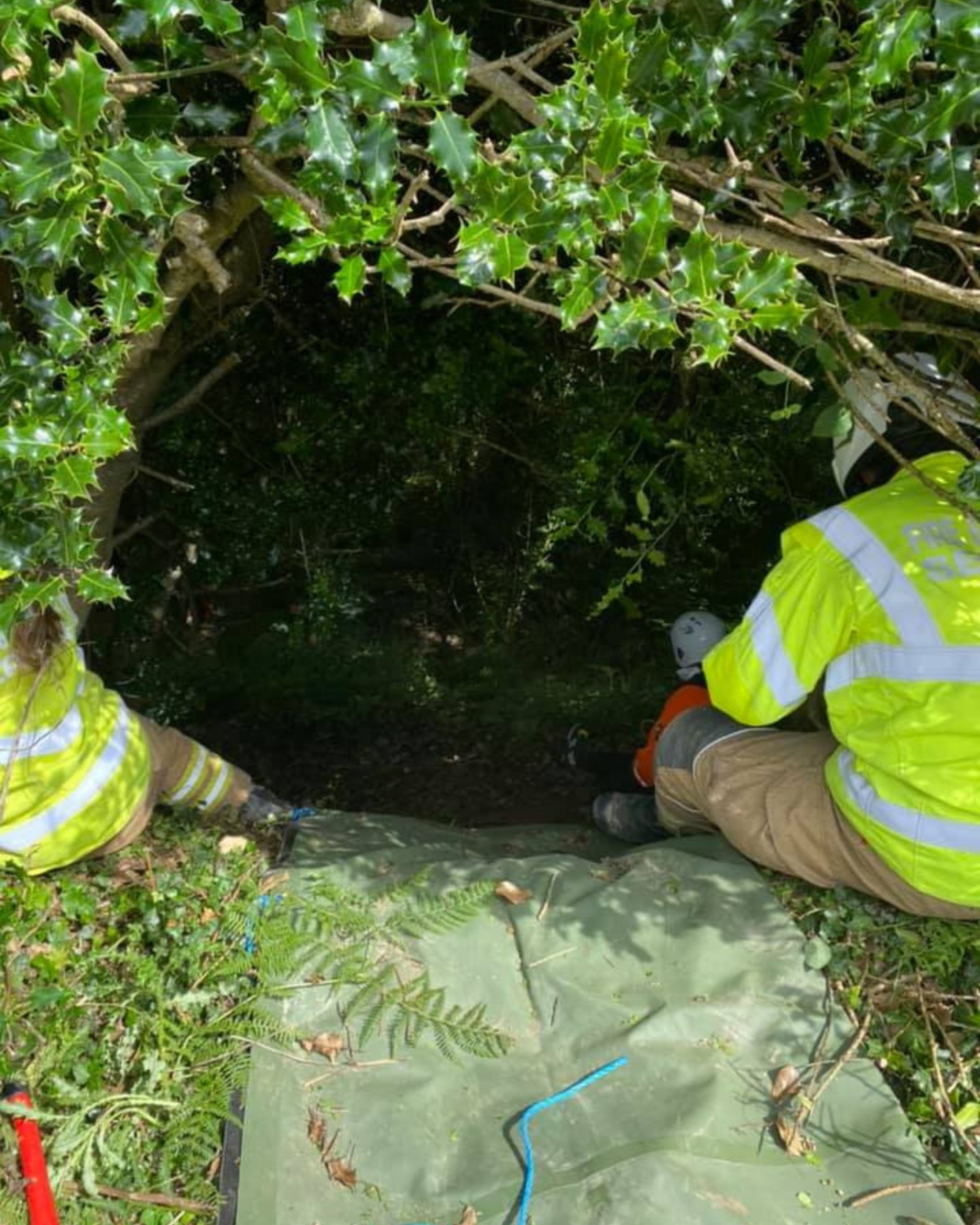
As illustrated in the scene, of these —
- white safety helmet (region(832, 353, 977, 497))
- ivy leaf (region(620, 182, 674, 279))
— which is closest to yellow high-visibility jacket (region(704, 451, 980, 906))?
white safety helmet (region(832, 353, 977, 497))

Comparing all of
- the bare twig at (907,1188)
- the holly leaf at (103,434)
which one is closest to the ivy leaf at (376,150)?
the holly leaf at (103,434)

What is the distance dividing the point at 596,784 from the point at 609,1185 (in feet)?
9.59

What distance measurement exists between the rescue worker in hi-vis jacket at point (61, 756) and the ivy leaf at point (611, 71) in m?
2.10

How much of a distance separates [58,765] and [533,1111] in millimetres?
1755

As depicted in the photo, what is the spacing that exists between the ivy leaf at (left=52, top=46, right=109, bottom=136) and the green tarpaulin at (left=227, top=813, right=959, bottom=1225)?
214cm

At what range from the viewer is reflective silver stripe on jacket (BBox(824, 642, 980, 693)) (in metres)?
2.62

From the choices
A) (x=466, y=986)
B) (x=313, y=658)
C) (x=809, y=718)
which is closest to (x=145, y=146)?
(x=466, y=986)

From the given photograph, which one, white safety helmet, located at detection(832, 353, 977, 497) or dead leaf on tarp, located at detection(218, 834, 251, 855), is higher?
white safety helmet, located at detection(832, 353, 977, 497)

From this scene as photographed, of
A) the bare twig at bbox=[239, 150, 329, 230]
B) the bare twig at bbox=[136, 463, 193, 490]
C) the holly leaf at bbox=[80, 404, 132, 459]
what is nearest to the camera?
the holly leaf at bbox=[80, 404, 132, 459]

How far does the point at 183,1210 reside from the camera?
221 cm

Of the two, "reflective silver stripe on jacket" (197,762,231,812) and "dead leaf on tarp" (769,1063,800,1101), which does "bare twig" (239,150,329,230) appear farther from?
"dead leaf on tarp" (769,1063,800,1101)

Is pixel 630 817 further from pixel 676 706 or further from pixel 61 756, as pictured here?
pixel 61 756

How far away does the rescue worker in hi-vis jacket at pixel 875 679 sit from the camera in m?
2.65

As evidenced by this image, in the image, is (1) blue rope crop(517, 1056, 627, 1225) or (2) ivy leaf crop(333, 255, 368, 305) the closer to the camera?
(2) ivy leaf crop(333, 255, 368, 305)
